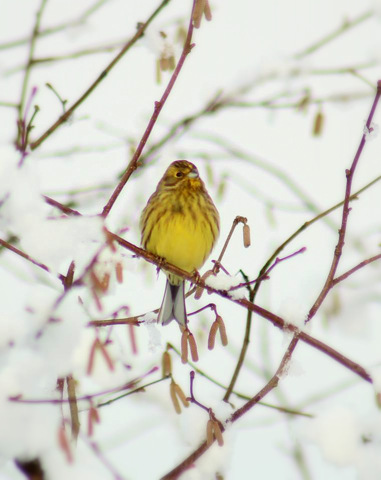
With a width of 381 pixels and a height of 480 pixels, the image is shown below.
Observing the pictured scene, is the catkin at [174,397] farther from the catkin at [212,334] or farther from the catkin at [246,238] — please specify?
the catkin at [246,238]

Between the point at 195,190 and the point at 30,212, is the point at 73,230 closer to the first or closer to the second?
the point at 30,212

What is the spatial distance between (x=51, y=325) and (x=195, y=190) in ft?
12.9

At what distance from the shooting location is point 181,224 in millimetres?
5602

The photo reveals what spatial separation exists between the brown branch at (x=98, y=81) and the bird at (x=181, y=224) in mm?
2063

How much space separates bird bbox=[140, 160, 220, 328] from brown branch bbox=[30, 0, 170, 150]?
2.06m

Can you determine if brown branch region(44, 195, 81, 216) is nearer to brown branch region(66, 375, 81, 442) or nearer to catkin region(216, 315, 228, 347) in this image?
brown branch region(66, 375, 81, 442)

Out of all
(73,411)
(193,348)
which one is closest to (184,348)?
(193,348)

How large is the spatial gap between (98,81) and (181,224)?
220cm

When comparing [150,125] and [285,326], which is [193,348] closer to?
[285,326]

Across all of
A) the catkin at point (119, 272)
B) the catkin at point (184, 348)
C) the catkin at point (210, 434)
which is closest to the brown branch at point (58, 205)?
the catkin at point (119, 272)

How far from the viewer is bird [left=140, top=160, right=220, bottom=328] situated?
219 inches

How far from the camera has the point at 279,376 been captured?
9.18 ft

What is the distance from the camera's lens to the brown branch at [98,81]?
3.41 metres

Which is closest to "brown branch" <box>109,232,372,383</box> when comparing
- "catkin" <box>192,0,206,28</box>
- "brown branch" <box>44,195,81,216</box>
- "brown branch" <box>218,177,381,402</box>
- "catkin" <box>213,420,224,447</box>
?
"brown branch" <box>218,177,381,402</box>
